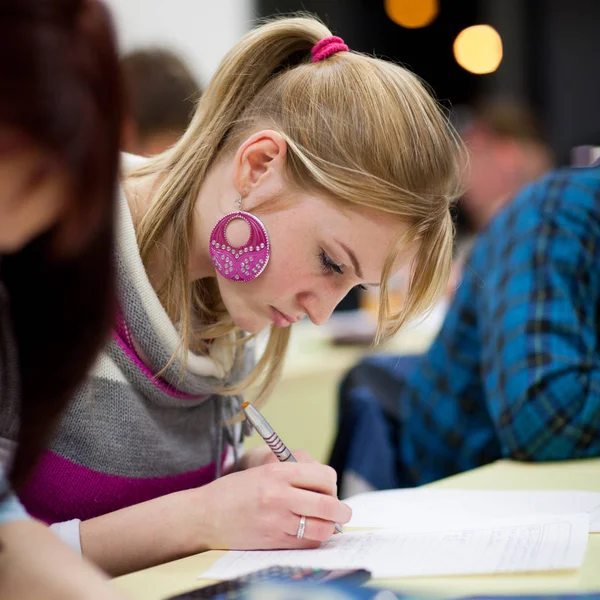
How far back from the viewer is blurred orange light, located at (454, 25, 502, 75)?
4.74 meters

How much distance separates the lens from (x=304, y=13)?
1298mm

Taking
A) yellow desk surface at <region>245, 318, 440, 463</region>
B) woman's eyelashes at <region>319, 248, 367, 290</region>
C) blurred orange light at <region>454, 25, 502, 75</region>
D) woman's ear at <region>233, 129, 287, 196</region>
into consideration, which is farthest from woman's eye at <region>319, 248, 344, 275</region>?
blurred orange light at <region>454, 25, 502, 75</region>

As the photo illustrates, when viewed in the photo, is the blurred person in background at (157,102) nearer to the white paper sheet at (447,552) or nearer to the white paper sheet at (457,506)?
the white paper sheet at (457,506)

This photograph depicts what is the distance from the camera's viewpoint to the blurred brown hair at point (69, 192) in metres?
0.55

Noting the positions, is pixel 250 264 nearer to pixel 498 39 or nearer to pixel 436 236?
pixel 436 236

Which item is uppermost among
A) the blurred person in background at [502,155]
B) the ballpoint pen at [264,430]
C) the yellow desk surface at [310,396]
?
the ballpoint pen at [264,430]

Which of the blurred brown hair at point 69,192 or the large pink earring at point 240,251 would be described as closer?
the blurred brown hair at point 69,192

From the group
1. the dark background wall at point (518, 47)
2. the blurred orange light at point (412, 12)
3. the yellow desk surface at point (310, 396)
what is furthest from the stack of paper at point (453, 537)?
the blurred orange light at point (412, 12)

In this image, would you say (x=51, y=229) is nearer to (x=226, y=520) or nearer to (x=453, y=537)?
(x=226, y=520)

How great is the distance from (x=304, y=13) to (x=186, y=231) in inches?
15.5

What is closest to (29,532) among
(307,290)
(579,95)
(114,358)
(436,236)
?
(114,358)

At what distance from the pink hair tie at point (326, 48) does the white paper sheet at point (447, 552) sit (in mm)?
601

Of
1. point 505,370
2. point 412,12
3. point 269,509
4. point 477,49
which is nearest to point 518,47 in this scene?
point 477,49

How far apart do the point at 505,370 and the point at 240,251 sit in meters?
0.58
